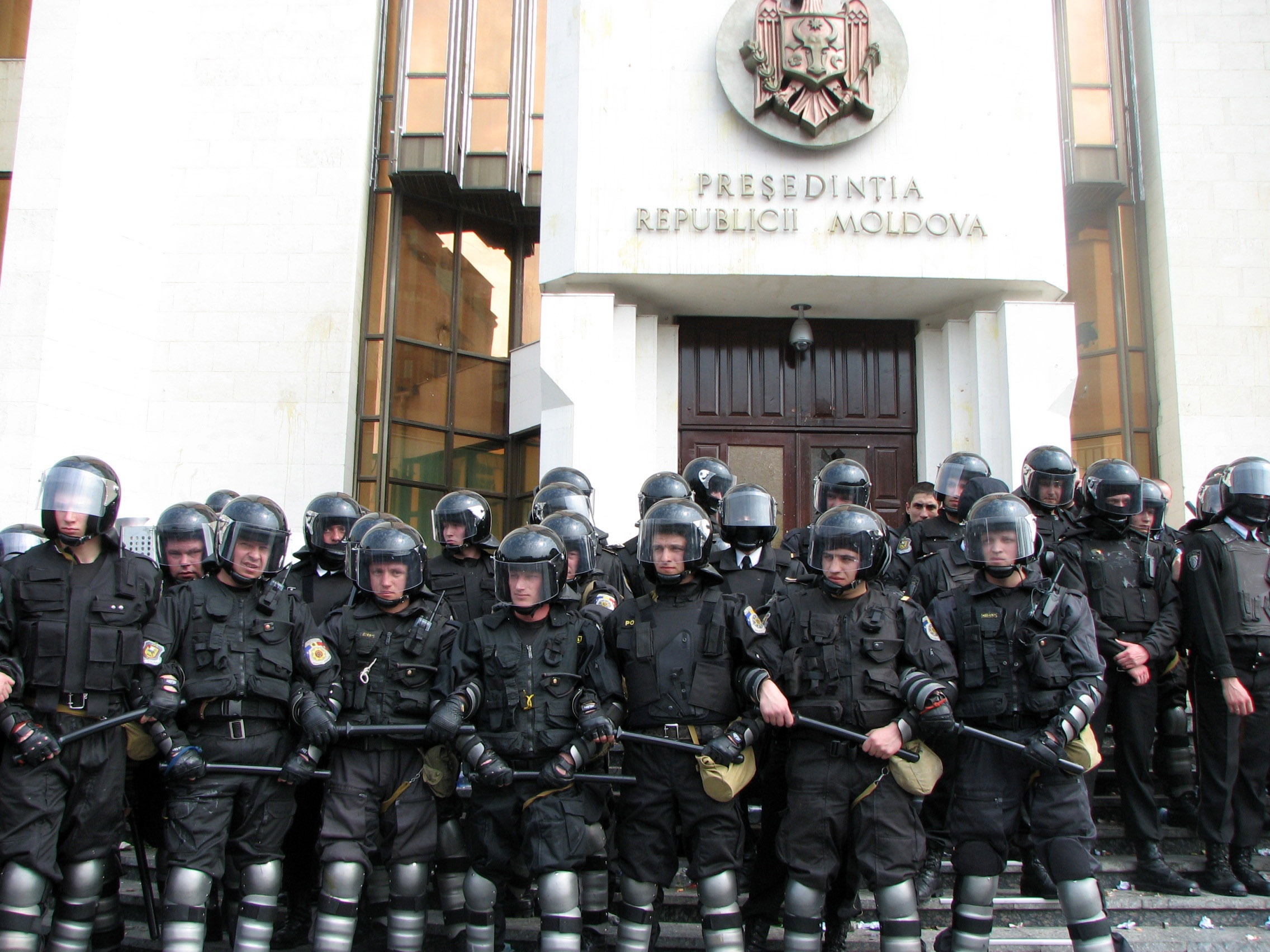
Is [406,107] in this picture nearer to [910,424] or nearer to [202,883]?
[910,424]

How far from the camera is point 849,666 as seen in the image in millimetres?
4371

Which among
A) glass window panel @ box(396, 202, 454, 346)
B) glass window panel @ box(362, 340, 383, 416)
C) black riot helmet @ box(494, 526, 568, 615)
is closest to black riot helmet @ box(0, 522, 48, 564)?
black riot helmet @ box(494, 526, 568, 615)

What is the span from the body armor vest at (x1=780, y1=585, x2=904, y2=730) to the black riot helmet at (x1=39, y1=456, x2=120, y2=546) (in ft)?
10.6

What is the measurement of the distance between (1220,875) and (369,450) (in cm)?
941

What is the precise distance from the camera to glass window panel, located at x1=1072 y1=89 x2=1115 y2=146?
11578 mm

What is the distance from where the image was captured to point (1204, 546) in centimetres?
548

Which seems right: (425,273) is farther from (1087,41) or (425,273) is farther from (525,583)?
(525,583)

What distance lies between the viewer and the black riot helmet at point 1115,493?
5695 mm

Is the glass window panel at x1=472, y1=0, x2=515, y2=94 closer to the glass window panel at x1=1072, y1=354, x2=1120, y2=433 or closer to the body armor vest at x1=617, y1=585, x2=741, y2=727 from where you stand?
the glass window panel at x1=1072, y1=354, x2=1120, y2=433

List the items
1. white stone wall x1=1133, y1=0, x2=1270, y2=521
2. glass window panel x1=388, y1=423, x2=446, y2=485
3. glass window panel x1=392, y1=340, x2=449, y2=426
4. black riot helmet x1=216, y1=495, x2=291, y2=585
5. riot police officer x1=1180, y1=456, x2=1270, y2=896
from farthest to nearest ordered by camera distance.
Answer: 1. glass window panel x1=392, y1=340, x2=449, y2=426
2. glass window panel x1=388, y1=423, x2=446, y2=485
3. white stone wall x1=1133, y1=0, x2=1270, y2=521
4. riot police officer x1=1180, y1=456, x2=1270, y2=896
5. black riot helmet x1=216, y1=495, x2=291, y2=585

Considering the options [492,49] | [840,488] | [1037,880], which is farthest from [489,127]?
[1037,880]

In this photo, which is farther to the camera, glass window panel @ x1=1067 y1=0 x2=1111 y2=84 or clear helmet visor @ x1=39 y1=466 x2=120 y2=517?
glass window panel @ x1=1067 y1=0 x2=1111 y2=84

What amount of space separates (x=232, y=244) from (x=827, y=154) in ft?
22.1

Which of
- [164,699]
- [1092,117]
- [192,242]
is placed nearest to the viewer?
[164,699]
